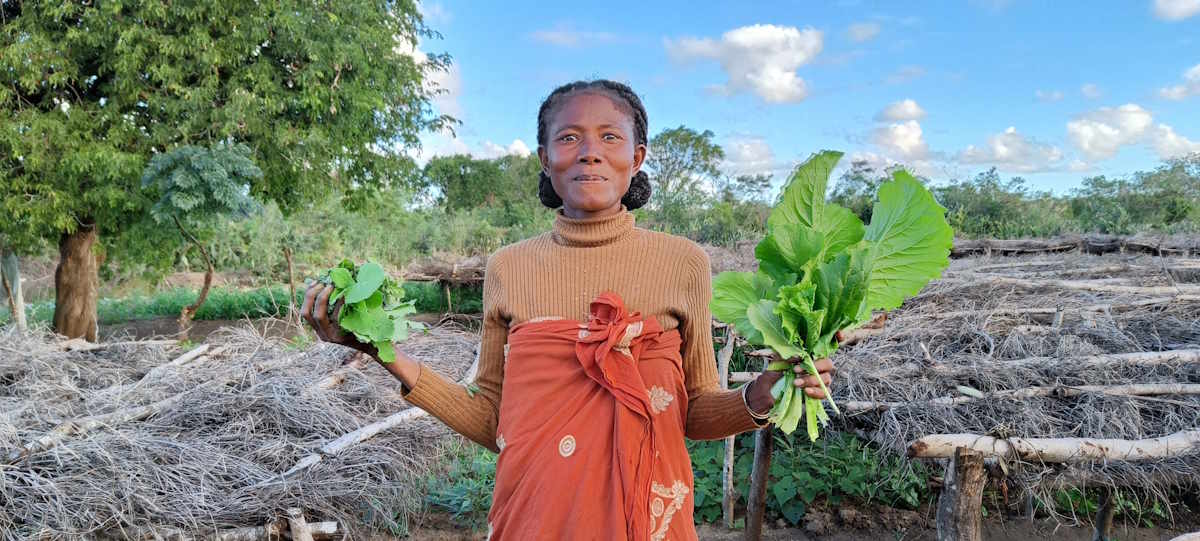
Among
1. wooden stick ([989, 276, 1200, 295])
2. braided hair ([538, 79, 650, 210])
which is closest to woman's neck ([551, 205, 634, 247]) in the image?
braided hair ([538, 79, 650, 210])

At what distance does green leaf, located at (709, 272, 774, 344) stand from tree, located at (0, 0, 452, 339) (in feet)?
26.1

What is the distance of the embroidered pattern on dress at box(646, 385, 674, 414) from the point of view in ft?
3.65

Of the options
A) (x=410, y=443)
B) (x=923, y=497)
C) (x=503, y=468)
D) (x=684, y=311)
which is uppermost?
(x=684, y=311)

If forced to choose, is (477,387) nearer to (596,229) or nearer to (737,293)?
(596,229)

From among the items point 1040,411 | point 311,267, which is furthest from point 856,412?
point 311,267

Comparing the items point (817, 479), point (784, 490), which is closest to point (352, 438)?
point (784, 490)

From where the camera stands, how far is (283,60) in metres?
8.68

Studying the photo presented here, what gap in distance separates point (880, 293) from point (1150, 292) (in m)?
5.65

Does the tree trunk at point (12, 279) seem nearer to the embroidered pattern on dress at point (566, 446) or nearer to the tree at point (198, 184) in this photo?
the tree at point (198, 184)

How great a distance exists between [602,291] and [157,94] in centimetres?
862

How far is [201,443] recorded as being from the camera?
3.80m

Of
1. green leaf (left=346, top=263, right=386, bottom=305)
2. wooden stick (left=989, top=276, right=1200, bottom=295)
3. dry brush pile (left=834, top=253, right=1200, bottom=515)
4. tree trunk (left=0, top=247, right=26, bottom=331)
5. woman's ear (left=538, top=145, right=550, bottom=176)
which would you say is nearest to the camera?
green leaf (left=346, top=263, right=386, bottom=305)

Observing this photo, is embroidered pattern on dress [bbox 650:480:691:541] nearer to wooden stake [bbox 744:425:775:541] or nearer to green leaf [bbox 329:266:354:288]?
green leaf [bbox 329:266:354:288]

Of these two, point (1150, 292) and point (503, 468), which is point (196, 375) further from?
point (1150, 292)
